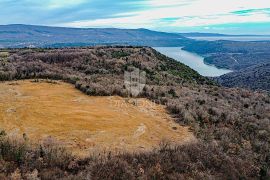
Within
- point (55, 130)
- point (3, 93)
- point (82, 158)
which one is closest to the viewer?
point (82, 158)

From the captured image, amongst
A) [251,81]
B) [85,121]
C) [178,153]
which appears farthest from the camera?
[251,81]

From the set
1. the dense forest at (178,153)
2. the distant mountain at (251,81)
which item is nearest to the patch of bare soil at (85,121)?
the dense forest at (178,153)

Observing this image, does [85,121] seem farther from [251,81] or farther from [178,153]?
[251,81]

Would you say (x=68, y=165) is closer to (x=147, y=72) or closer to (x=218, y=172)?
(x=218, y=172)

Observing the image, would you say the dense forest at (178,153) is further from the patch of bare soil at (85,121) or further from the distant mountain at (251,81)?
the distant mountain at (251,81)

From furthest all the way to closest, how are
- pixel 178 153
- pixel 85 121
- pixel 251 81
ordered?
pixel 251 81, pixel 85 121, pixel 178 153

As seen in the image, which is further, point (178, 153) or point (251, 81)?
point (251, 81)

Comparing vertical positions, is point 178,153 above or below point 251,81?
above

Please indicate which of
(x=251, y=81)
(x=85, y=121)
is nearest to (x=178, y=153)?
(x=85, y=121)

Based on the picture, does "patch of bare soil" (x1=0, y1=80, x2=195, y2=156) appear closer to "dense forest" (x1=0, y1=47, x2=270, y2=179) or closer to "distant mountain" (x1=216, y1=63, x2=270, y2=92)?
"dense forest" (x1=0, y1=47, x2=270, y2=179)

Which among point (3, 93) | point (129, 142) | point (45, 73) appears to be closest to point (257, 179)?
point (129, 142)
